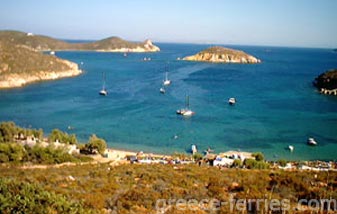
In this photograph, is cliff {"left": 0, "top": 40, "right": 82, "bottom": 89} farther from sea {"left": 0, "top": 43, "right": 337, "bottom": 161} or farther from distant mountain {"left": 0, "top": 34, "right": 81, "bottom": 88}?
sea {"left": 0, "top": 43, "right": 337, "bottom": 161}

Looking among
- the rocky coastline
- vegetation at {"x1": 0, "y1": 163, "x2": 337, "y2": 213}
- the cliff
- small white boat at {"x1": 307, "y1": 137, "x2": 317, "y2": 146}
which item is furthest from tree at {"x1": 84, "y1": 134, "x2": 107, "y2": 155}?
the cliff

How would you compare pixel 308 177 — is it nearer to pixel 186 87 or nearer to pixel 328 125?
pixel 328 125

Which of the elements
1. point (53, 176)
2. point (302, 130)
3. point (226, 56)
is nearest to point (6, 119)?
point (53, 176)

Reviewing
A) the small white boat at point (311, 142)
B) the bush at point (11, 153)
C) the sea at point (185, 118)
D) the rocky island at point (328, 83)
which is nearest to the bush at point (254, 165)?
the sea at point (185, 118)

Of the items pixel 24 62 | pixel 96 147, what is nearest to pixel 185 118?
pixel 96 147

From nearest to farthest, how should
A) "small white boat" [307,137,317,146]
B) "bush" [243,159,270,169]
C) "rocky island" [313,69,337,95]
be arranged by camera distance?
"bush" [243,159,270,169] < "small white boat" [307,137,317,146] < "rocky island" [313,69,337,95]

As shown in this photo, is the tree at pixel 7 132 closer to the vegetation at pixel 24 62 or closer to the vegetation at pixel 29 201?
the vegetation at pixel 29 201

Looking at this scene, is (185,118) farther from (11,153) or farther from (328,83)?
(328,83)
